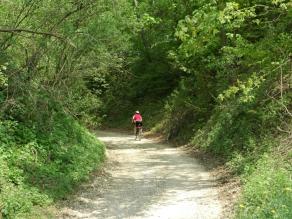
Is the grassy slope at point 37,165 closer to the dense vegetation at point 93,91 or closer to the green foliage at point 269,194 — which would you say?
the dense vegetation at point 93,91

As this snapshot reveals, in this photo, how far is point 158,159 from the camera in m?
19.5

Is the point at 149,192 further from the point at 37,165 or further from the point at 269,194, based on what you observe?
the point at 269,194

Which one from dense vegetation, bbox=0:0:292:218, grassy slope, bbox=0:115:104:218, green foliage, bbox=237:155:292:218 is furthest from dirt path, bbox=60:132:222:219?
green foliage, bbox=237:155:292:218

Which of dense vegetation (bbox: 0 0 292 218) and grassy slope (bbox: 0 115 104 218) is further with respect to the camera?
dense vegetation (bbox: 0 0 292 218)

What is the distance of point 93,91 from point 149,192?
10046 mm

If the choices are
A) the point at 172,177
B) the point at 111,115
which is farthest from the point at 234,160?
A: the point at 111,115

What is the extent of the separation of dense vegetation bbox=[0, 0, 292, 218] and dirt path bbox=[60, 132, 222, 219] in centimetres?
70

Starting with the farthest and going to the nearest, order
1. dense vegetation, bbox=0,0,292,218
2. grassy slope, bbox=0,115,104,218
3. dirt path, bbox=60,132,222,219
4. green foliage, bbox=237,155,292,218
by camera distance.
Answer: dirt path, bbox=60,132,222,219 → dense vegetation, bbox=0,0,292,218 → grassy slope, bbox=0,115,104,218 → green foliage, bbox=237,155,292,218

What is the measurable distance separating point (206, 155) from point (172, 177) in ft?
13.9

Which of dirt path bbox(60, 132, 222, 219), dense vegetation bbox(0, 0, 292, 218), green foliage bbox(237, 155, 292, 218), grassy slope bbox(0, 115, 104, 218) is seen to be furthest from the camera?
dirt path bbox(60, 132, 222, 219)

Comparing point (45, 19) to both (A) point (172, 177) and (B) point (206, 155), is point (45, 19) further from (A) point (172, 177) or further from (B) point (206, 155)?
(B) point (206, 155)

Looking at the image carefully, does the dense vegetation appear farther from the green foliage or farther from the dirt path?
the dirt path

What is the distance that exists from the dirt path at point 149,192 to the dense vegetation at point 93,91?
0.70 meters

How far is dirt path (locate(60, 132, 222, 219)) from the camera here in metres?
10.9
